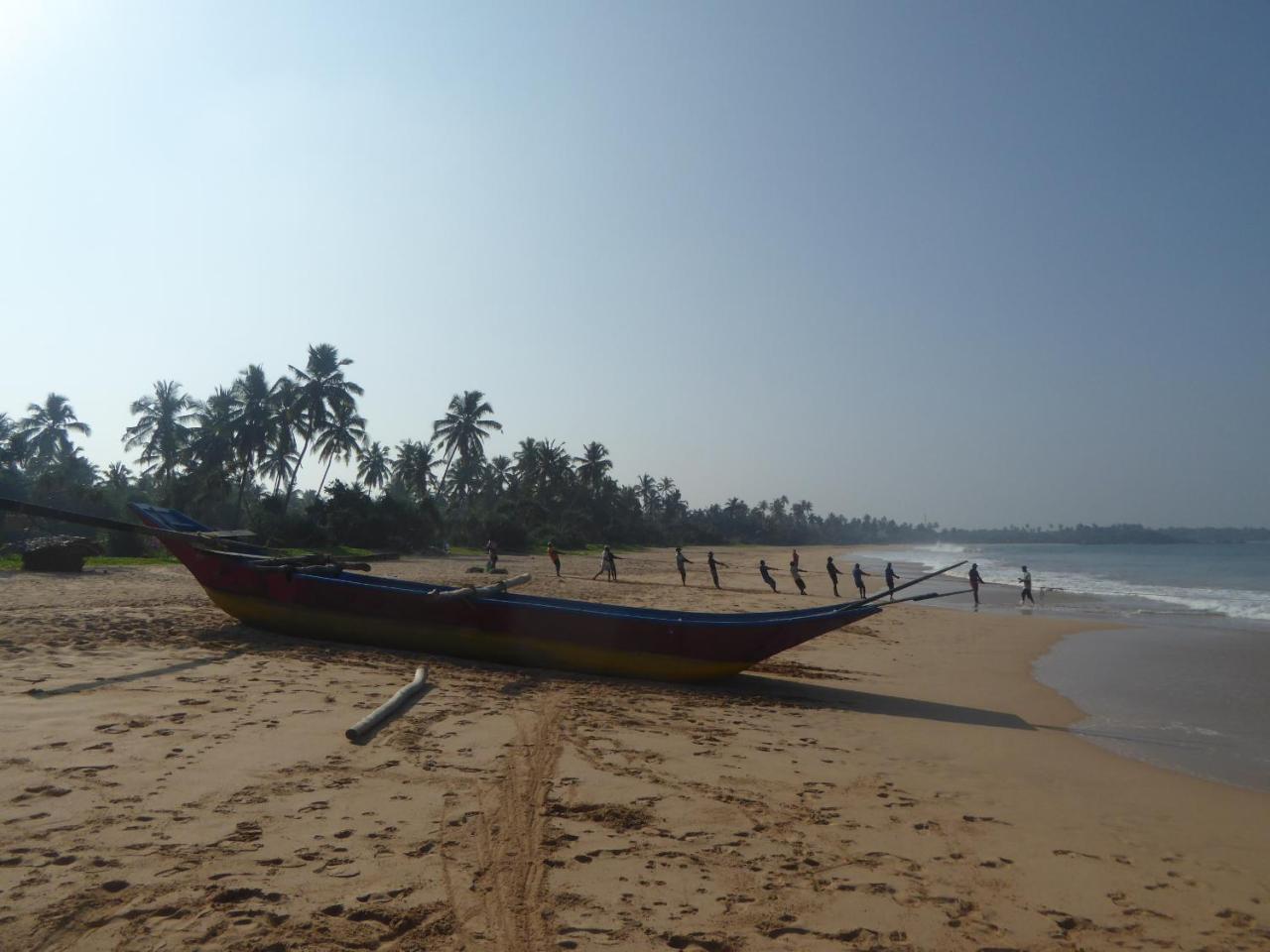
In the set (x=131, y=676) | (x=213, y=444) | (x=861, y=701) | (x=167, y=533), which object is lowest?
(x=861, y=701)

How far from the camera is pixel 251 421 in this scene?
3594cm

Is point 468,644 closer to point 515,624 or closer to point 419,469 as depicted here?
point 515,624

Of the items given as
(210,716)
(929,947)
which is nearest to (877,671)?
(929,947)

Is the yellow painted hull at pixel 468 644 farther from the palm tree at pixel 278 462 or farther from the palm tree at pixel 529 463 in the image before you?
the palm tree at pixel 529 463

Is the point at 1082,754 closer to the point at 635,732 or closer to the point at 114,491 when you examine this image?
the point at 635,732

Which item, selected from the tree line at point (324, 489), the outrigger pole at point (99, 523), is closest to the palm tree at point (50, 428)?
the tree line at point (324, 489)

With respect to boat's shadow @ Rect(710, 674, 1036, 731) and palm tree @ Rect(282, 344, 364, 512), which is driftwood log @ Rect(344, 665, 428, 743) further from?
palm tree @ Rect(282, 344, 364, 512)

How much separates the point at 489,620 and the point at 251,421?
33.0 meters

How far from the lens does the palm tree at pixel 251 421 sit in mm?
35656

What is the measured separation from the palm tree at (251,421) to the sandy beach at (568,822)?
1226 inches

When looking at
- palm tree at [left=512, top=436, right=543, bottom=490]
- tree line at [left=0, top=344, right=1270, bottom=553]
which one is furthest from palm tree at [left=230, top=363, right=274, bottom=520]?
palm tree at [left=512, top=436, right=543, bottom=490]

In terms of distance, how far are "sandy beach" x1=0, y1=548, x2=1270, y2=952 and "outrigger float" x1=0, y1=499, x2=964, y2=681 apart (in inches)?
24.4

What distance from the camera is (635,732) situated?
5.95 metres

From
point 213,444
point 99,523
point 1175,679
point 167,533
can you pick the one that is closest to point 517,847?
point 167,533
